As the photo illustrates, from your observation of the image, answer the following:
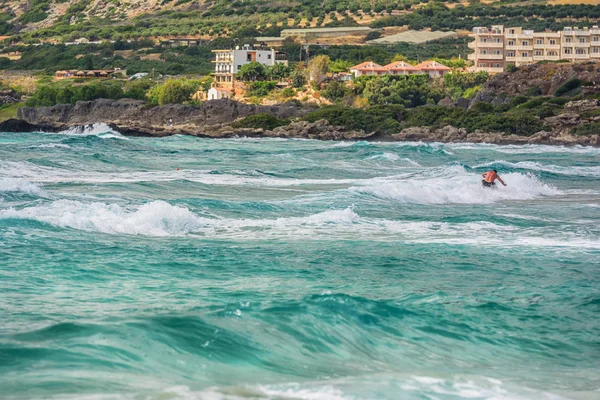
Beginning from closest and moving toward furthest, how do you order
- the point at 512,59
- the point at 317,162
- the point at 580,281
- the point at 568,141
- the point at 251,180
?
the point at 580,281, the point at 251,180, the point at 317,162, the point at 568,141, the point at 512,59

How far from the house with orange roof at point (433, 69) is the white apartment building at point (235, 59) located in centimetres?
1708

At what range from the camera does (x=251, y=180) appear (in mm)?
36469

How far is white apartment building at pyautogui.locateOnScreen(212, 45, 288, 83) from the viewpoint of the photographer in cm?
11888

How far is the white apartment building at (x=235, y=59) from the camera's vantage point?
390 ft

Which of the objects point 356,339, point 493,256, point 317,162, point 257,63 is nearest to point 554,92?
point 257,63

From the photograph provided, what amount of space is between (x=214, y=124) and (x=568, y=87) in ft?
→ 110

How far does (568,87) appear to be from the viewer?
310 feet

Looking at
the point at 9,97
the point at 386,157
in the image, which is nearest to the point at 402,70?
the point at 9,97

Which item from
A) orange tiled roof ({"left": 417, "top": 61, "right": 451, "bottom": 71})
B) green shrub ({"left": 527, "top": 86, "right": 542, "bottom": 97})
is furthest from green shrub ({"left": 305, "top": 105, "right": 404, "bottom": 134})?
orange tiled roof ({"left": 417, "top": 61, "right": 451, "bottom": 71})

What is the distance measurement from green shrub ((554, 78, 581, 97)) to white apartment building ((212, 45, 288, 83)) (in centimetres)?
3901

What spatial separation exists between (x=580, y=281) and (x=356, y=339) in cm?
513

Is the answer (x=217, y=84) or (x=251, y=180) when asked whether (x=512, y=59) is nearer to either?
(x=217, y=84)

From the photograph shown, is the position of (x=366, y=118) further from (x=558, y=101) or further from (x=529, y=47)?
(x=529, y=47)

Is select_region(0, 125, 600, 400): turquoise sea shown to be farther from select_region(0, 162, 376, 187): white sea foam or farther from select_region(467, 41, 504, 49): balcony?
select_region(467, 41, 504, 49): balcony
